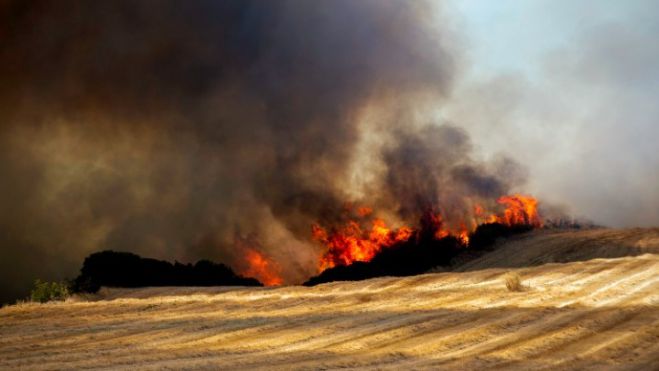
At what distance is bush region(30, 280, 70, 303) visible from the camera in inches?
557

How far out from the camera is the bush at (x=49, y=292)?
14.1 metres

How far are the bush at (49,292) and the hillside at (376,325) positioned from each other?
0.94 metres

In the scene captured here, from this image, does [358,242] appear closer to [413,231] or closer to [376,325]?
[413,231]

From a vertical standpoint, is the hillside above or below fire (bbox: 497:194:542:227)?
below

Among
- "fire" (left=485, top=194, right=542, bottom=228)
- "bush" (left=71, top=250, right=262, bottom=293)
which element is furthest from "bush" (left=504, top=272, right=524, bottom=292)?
"fire" (left=485, top=194, right=542, bottom=228)

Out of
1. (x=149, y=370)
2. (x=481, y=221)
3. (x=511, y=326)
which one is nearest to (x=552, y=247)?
(x=481, y=221)

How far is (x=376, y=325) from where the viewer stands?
838 centimetres

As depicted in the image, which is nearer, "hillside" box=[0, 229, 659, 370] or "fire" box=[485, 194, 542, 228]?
"hillside" box=[0, 229, 659, 370]

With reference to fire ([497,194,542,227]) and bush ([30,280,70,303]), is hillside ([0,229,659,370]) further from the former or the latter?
fire ([497,194,542,227])

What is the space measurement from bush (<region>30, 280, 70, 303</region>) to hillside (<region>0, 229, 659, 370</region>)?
941mm

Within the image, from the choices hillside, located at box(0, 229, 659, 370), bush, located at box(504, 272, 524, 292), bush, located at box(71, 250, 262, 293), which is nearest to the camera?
hillside, located at box(0, 229, 659, 370)

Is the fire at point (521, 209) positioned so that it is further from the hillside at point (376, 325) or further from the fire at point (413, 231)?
the hillside at point (376, 325)

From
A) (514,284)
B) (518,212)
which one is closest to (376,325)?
(514,284)

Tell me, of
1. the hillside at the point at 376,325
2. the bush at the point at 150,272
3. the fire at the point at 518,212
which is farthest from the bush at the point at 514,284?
the fire at the point at 518,212
